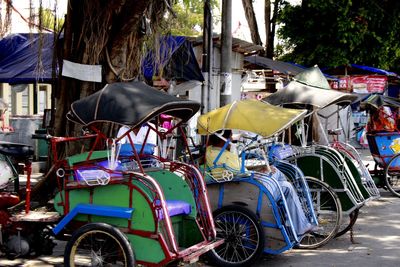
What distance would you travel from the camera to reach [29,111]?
854 inches

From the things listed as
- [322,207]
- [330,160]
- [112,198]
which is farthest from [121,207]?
[330,160]

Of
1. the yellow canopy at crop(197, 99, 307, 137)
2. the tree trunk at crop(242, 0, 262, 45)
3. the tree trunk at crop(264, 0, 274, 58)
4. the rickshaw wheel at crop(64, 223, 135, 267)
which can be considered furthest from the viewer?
the tree trunk at crop(264, 0, 274, 58)

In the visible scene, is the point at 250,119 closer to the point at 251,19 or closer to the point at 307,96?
the point at 307,96

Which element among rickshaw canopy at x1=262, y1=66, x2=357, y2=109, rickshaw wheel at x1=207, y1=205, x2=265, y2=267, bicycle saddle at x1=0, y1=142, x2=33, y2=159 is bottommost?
rickshaw wheel at x1=207, y1=205, x2=265, y2=267

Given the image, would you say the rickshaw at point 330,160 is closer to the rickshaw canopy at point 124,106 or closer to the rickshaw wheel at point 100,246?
the rickshaw canopy at point 124,106

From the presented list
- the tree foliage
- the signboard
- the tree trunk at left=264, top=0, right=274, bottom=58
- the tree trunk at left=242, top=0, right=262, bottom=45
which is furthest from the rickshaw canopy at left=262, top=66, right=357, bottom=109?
the tree trunk at left=264, top=0, right=274, bottom=58

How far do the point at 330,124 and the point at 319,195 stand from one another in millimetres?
15913

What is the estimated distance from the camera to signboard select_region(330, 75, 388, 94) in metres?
22.0

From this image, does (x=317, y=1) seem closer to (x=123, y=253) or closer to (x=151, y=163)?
(x=151, y=163)

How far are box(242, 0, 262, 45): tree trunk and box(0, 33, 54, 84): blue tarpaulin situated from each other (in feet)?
30.8

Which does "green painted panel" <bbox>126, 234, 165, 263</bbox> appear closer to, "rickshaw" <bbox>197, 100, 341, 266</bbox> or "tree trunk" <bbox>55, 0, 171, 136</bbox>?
"rickshaw" <bbox>197, 100, 341, 266</bbox>

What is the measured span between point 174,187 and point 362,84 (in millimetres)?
17384

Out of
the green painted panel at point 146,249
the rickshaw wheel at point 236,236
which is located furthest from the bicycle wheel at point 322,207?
the green painted panel at point 146,249

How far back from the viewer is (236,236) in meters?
6.59
